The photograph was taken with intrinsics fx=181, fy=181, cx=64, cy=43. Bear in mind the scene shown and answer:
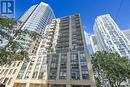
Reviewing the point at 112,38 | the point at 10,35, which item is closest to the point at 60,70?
the point at 10,35

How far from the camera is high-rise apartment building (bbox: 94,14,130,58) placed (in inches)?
3556

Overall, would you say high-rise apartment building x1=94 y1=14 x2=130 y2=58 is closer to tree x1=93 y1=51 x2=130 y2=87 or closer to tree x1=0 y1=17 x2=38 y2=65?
tree x1=93 y1=51 x2=130 y2=87

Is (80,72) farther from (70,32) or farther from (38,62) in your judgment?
(70,32)

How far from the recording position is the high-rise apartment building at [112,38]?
9033cm

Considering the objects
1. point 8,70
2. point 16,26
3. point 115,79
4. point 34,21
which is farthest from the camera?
point 34,21

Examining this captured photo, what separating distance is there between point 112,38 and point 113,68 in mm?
79089

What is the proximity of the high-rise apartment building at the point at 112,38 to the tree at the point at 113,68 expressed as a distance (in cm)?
5765

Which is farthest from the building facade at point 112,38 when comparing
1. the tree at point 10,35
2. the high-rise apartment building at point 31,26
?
the tree at point 10,35

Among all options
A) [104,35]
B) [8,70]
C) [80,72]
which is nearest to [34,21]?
[104,35]

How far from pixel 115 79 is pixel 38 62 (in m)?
27.5

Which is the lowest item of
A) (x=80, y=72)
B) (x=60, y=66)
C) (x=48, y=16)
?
(x=80, y=72)

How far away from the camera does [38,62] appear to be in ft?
161

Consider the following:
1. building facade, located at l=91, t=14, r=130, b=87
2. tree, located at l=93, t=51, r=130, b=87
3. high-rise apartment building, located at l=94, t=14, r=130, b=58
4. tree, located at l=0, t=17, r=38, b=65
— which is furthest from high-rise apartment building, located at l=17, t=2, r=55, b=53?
tree, located at l=0, t=17, r=38, b=65

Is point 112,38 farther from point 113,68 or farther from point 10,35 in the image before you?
point 10,35
